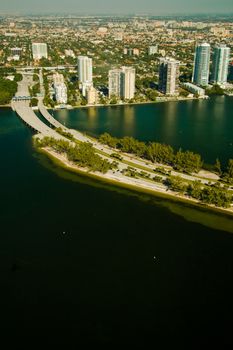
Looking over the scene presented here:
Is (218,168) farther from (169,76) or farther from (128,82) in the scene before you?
(169,76)

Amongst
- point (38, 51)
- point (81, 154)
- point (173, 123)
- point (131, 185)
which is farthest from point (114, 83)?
point (38, 51)

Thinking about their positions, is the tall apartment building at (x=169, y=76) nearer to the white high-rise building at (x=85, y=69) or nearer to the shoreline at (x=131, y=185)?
the white high-rise building at (x=85, y=69)

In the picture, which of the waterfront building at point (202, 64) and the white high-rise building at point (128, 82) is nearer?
the white high-rise building at point (128, 82)

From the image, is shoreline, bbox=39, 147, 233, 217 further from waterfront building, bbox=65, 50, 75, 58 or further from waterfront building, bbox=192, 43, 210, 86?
waterfront building, bbox=65, 50, 75, 58

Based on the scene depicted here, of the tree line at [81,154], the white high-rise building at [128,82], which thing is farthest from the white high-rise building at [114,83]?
the tree line at [81,154]

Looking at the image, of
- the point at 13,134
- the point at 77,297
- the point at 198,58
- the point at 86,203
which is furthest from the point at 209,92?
the point at 77,297

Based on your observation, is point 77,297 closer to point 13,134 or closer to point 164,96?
point 13,134
